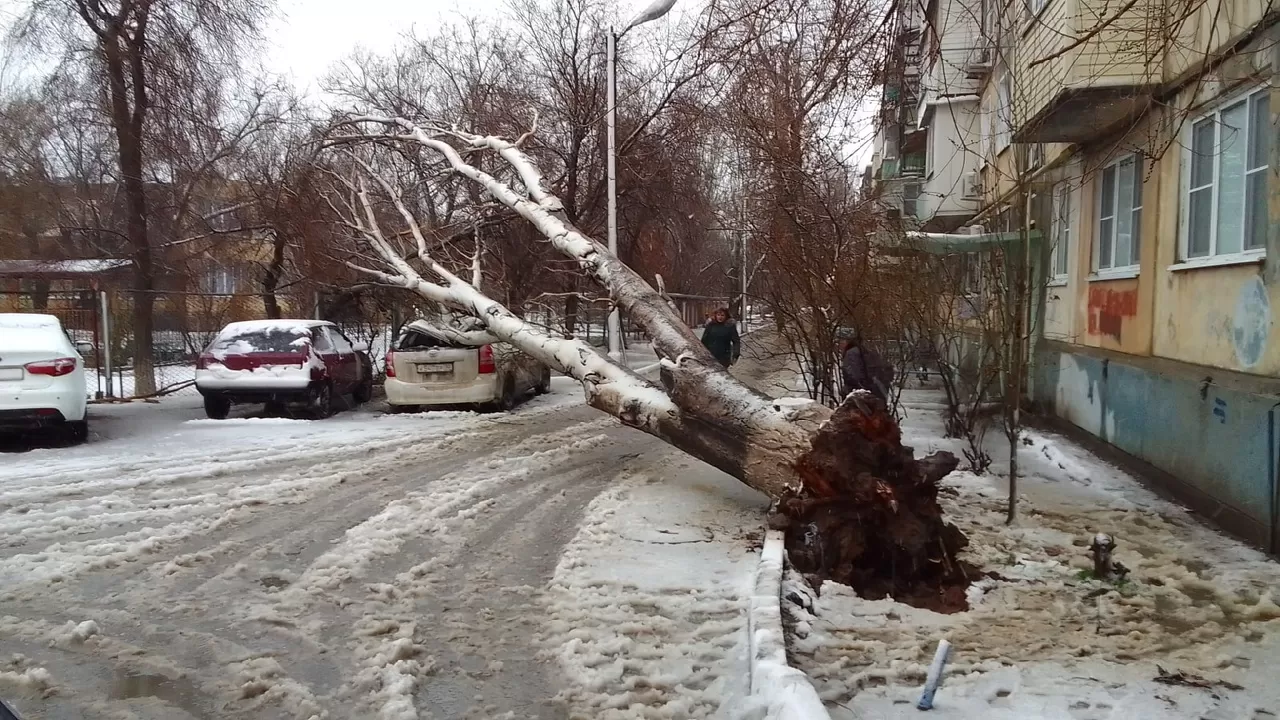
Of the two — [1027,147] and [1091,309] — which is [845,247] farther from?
[1091,309]

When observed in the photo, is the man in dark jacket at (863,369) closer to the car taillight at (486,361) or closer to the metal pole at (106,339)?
the car taillight at (486,361)

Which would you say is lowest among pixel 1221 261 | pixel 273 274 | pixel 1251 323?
pixel 1251 323

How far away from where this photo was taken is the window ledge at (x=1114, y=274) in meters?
8.94

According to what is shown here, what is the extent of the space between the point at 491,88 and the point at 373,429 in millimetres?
10068

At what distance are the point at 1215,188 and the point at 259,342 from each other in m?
11.0

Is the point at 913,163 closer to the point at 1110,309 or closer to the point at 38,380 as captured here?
the point at 1110,309

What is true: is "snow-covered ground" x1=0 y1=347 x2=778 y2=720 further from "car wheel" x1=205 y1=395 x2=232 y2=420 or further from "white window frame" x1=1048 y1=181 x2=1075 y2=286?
"white window frame" x1=1048 y1=181 x2=1075 y2=286

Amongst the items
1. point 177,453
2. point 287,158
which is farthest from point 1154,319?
point 287,158

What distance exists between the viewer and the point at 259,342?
38.5ft

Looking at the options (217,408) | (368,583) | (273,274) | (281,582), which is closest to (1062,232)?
(368,583)

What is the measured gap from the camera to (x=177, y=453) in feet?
29.8

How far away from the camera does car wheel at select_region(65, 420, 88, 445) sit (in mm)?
9828

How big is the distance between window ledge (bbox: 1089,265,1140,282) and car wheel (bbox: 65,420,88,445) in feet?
37.8

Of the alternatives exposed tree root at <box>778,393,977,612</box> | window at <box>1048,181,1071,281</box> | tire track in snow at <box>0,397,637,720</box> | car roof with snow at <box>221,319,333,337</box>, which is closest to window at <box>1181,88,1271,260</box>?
window at <box>1048,181,1071,281</box>
